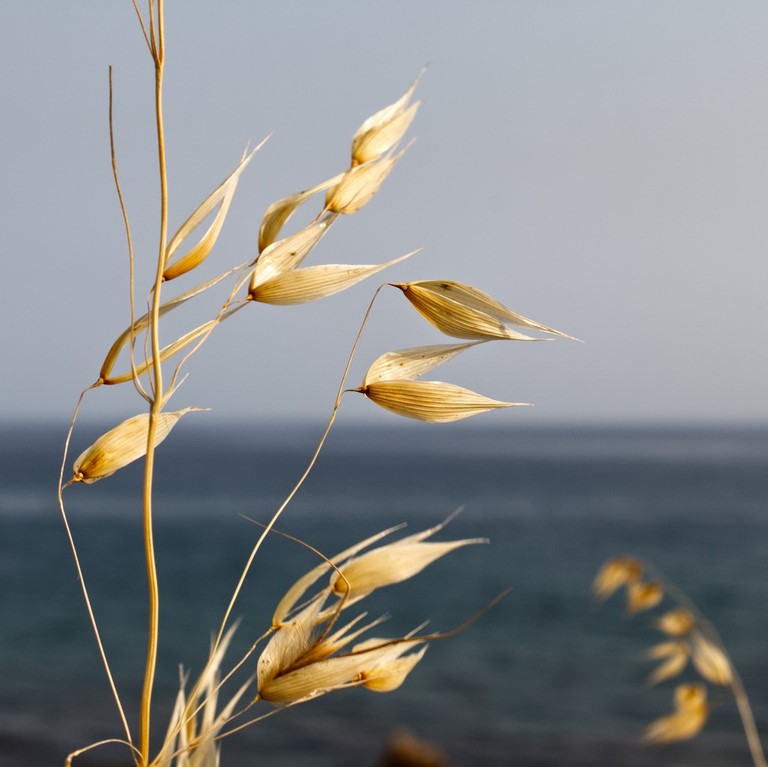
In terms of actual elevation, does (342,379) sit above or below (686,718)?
above

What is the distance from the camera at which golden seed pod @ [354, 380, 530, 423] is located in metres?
0.49

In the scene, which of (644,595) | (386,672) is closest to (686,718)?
(644,595)

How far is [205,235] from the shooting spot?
1.74ft

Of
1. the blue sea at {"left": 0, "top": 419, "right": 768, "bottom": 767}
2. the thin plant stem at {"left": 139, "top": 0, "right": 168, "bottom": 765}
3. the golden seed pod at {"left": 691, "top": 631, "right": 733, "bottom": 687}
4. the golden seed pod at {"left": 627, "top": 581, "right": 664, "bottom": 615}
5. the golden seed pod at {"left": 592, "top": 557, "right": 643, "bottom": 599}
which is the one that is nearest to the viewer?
the thin plant stem at {"left": 139, "top": 0, "right": 168, "bottom": 765}

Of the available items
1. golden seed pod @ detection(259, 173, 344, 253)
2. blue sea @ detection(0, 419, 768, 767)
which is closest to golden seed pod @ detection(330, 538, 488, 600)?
golden seed pod @ detection(259, 173, 344, 253)

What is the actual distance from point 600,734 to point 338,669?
13602 millimetres

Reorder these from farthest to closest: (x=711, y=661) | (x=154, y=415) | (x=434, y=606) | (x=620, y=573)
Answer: (x=434, y=606)
(x=620, y=573)
(x=711, y=661)
(x=154, y=415)

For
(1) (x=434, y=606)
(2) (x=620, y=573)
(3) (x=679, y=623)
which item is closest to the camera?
(3) (x=679, y=623)

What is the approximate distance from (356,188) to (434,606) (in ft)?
72.4

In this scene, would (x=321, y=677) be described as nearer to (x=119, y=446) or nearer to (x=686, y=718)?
(x=119, y=446)

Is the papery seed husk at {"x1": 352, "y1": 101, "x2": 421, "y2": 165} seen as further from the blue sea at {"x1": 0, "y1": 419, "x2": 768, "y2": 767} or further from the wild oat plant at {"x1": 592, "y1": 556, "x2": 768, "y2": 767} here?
the wild oat plant at {"x1": 592, "y1": 556, "x2": 768, "y2": 767}

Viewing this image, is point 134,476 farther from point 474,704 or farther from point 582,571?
point 474,704

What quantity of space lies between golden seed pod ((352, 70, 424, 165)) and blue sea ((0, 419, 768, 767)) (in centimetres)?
38

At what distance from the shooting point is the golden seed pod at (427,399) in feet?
1.61
